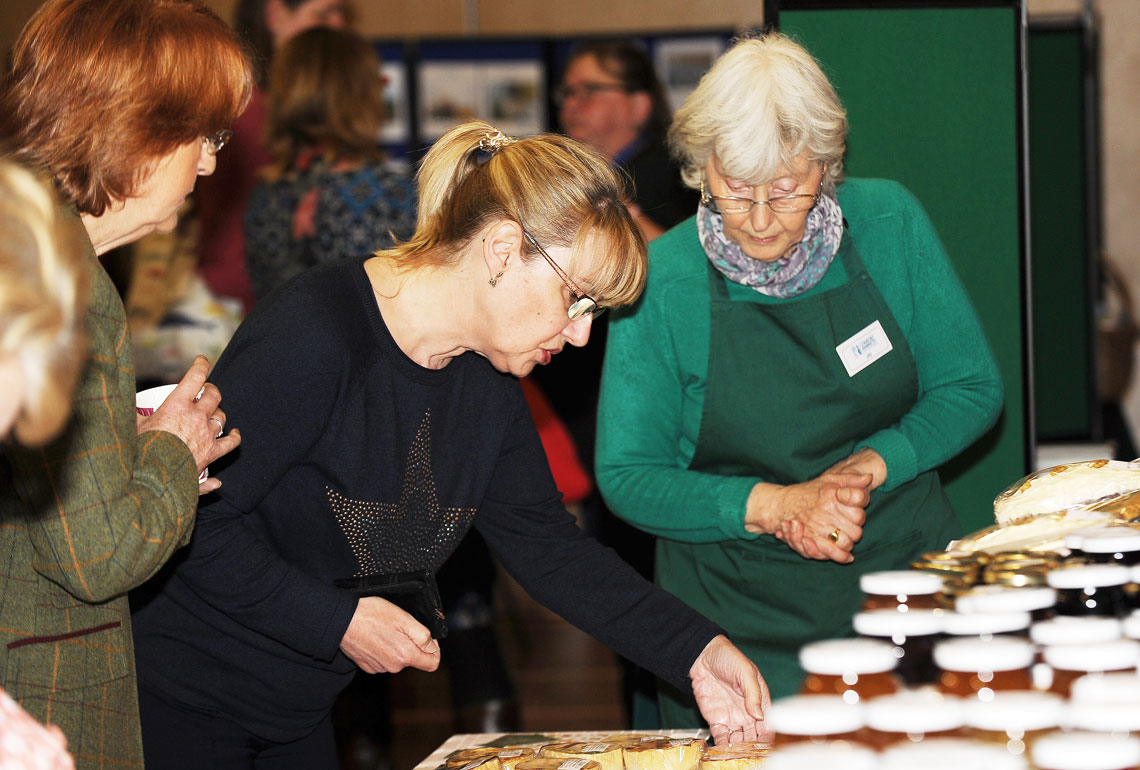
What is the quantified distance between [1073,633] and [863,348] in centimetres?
100

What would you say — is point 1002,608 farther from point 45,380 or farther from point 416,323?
point 416,323

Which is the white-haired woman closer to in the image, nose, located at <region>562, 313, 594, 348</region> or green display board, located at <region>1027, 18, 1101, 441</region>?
nose, located at <region>562, 313, 594, 348</region>

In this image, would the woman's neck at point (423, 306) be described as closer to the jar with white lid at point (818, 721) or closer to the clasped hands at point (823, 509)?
the clasped hands at point (823, 509)

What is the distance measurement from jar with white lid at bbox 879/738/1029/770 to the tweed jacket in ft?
2.57

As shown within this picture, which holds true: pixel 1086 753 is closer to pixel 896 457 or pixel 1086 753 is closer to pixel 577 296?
pixel 577 296

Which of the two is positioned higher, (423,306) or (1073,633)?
(423,306)

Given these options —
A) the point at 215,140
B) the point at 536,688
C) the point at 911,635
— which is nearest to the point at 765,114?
the point at 215,140

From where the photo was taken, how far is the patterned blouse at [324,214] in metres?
2.92

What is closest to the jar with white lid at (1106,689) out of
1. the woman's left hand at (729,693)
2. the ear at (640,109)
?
the woman's left hand at (729,693)

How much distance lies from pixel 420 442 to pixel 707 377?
479 millimetres

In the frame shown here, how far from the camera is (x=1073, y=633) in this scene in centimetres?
92

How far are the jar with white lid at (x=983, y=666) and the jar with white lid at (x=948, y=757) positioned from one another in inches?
2.3

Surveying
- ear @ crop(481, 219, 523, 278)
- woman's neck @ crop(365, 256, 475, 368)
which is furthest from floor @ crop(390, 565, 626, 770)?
ear @ crop(481, 219, 523, 278)

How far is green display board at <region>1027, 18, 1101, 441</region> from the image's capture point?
3.17m
